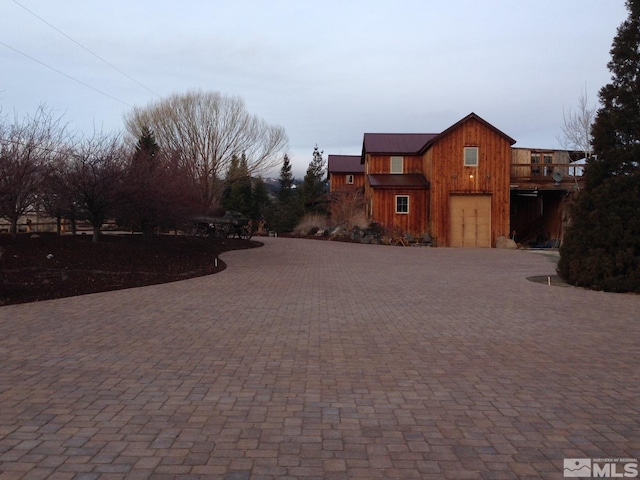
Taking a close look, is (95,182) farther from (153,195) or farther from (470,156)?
(470,156)

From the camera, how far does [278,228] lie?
44.2 metres

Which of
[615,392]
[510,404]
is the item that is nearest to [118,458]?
[510,404]

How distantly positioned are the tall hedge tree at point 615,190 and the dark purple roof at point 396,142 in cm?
2301

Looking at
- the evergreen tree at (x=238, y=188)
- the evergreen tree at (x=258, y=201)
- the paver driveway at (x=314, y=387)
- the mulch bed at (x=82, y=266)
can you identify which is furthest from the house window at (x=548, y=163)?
the evergreen tree at (x=258, y=201)

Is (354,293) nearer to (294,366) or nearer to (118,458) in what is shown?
(294,366)

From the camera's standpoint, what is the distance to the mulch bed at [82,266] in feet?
38.9

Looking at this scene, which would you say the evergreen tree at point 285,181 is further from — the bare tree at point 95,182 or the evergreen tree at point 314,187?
the bare tree at point 95,182

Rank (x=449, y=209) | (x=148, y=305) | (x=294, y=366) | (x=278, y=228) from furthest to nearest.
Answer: (x=278, y=228) < (x=449, y=209) < (x=148, y=305) < (x=294, y=366)

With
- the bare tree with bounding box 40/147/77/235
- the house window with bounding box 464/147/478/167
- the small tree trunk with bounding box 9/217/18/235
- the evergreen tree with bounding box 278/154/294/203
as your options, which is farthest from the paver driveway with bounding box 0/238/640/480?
the evergreen tree with bounding box 278/154/294/203

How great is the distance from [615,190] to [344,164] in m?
41.1

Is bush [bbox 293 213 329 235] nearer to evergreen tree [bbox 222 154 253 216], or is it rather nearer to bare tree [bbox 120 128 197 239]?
evergreen tree [bbox 222 154 253 216]

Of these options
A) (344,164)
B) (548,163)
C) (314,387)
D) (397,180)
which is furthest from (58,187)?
(344,164)

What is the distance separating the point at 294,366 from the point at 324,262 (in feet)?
45.7

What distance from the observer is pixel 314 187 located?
58438 mm
